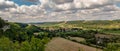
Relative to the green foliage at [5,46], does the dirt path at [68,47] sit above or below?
below

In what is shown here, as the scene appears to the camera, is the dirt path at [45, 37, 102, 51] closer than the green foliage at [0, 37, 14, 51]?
No

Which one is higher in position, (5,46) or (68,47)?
(5,46)

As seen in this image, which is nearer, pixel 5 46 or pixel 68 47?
pixel 5 46

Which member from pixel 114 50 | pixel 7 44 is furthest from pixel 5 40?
pixel 114 50

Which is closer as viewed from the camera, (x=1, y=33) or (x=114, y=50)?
(x=114, y=50)

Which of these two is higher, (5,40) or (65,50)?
(5,40)

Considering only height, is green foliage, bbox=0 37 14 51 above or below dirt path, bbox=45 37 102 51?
above

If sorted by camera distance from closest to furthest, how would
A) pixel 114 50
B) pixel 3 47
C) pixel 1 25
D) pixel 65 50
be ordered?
pixel 114 50 < pixel 3 47 < pixel 65 50 < pixel 1 25

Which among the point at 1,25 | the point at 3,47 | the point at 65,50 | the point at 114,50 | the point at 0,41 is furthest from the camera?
the point at 1,25

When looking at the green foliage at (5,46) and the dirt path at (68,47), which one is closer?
the green foliage at (5,46)

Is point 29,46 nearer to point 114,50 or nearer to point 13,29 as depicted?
point 114,50

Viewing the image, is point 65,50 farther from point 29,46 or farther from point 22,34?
point 29,46
